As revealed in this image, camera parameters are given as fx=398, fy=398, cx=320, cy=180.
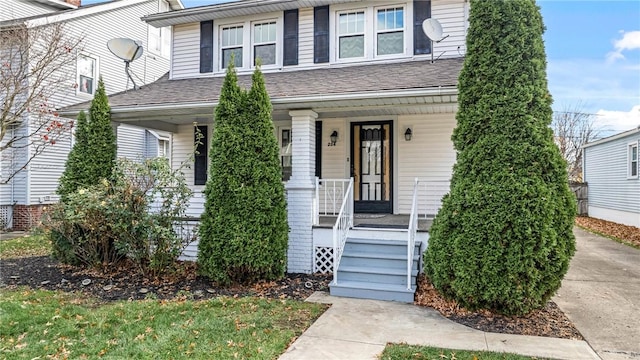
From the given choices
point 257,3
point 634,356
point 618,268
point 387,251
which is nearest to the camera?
point 634,356

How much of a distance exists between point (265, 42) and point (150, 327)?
7.57 metres

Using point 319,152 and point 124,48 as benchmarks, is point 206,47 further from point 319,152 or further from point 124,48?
point 319,152

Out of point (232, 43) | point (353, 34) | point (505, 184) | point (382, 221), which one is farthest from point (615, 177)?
point (232, 43)

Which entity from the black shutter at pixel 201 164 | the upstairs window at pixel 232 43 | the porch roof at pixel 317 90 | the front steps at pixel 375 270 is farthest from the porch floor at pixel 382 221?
the upstairs window at pixel 232 43

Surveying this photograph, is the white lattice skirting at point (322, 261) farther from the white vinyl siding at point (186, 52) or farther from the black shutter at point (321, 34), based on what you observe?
the white vinyl siding at point (186, 52)

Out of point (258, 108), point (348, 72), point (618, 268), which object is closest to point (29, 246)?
point (258, 108)

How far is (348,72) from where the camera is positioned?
875 cm

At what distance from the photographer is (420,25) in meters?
8.89

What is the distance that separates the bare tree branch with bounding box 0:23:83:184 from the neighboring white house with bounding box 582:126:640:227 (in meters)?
17.8

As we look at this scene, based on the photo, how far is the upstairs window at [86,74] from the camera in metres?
13.6

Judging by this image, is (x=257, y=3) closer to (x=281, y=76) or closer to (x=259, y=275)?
(x=281, y=76)

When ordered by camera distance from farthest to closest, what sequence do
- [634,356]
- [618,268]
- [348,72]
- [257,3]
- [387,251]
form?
[257,3] → [348,72] → [618,268] → [387,251] → [634,356]

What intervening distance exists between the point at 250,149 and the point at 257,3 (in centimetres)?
506

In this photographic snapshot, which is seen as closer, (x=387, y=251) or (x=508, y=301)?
(x=508, y=301)
